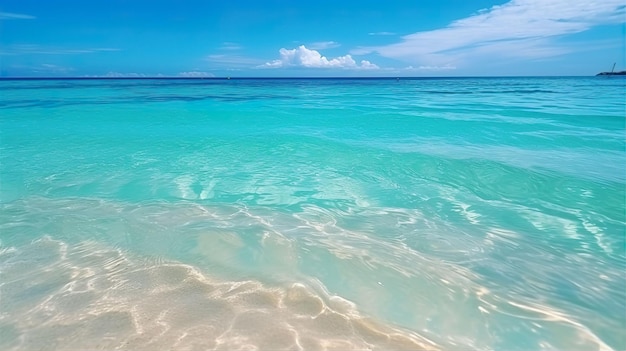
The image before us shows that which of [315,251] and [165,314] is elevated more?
[165,314]

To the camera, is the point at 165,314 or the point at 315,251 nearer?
the point at 165,314

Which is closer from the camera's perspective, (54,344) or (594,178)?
(54,344)

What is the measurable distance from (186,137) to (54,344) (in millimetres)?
11961

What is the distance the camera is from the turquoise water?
126 inches

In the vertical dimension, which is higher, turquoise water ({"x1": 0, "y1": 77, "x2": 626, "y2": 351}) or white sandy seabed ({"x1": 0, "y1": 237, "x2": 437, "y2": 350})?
white sandy seabed ({"x1": 0, "y1": 237, "x2": 437, "y2": 350})

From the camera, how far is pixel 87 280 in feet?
12.8

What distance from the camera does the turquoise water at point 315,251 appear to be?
3.21 metres

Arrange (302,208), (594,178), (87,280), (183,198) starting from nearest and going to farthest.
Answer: (87,280)
(302,208)
(183,198)
(594,178)

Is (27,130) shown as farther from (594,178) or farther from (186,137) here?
(594,178)

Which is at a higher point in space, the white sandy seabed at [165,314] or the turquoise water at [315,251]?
the white sandy seabed at [165,314]

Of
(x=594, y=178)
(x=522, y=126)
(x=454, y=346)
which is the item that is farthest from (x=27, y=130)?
(x=522, y=126)

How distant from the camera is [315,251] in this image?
4758 millimetres

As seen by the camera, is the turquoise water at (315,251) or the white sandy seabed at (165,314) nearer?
the white sandy seabed at (165,314)

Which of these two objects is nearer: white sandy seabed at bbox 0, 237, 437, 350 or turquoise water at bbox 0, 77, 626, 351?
white sandy seabed at bbox 0, 237, 437, 350
